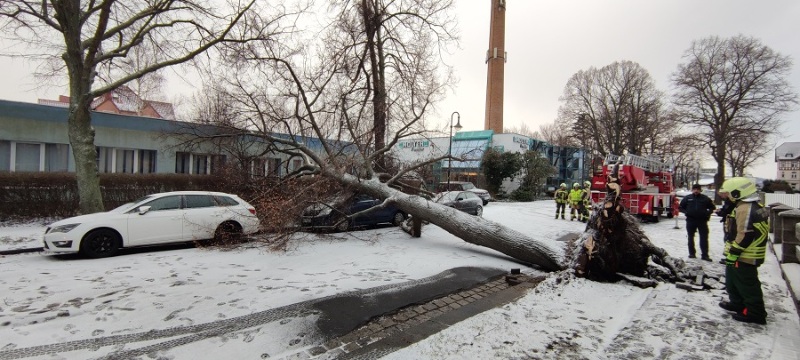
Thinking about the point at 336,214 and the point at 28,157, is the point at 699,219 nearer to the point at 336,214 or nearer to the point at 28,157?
the point at 336,214

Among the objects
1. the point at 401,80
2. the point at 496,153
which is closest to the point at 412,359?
the point at 401,80

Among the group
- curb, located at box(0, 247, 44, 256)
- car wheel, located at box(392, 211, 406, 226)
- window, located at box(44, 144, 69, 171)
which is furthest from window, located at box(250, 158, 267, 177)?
window, located at box(44, 144, 69, 171)

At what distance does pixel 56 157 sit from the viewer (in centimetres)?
1549

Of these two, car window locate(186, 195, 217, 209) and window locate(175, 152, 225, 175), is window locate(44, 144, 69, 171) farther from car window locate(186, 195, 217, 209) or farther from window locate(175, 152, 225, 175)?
car window locate(186, 195, 217, 209)

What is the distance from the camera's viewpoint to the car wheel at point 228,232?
8795 mm

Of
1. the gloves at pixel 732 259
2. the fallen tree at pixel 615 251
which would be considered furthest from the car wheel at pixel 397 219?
the gloves at pixel 732 259

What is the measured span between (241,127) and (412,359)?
970 cm

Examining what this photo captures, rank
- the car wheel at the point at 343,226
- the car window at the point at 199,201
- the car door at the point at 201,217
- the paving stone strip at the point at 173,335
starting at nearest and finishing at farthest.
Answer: the paving stone strip at the point at 173,335 → the car door at the point at 201,217 → the car window at the point at 199,201 → the car wheel at the point at 343,226

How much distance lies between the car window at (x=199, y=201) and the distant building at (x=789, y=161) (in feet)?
299

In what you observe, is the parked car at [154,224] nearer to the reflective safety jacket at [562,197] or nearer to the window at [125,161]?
the window at [125,161]

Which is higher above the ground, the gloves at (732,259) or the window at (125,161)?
the window at (125,161)

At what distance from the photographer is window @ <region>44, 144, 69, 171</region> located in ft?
50.2

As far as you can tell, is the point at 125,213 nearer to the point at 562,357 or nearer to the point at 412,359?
the point at 412,359

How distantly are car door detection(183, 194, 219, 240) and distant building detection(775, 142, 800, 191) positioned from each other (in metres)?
91.0
